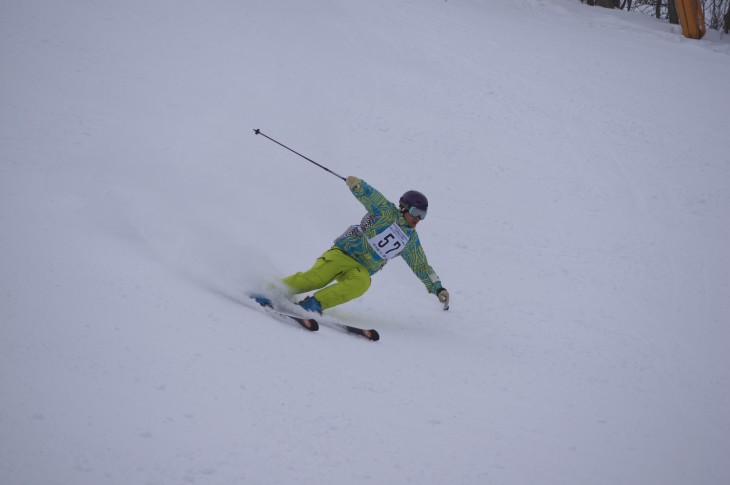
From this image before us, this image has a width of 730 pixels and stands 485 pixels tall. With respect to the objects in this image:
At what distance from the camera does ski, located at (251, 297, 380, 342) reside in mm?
4180

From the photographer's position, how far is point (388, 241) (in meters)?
4.89

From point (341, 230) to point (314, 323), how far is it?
277 cm

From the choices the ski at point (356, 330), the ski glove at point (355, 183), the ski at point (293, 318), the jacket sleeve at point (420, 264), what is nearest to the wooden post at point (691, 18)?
the jacket sleeve at point (420, 264)

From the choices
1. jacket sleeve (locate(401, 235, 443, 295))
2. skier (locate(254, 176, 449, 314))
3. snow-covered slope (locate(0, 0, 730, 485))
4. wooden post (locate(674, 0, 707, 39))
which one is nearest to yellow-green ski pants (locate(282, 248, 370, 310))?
skier (locate(254, 176, 449, 314))

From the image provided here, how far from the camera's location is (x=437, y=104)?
991cm

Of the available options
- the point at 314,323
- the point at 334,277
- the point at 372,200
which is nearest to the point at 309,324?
the point at 314,323

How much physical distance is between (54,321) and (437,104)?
307 inches

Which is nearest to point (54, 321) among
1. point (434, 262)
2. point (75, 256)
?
point (75, 256)

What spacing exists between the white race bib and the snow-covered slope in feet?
2.11

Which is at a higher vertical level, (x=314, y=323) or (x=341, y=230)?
(x=314, y=323)

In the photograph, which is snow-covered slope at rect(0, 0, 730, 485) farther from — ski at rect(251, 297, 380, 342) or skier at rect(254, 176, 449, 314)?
skier at rect(254, 176, 449, 314)

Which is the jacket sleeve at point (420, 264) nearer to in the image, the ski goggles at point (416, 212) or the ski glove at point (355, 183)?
the ski goggles at point (416, 212)

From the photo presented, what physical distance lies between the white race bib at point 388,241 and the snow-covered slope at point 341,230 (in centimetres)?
64

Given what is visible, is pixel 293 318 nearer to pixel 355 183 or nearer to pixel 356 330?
pixel 356 330
